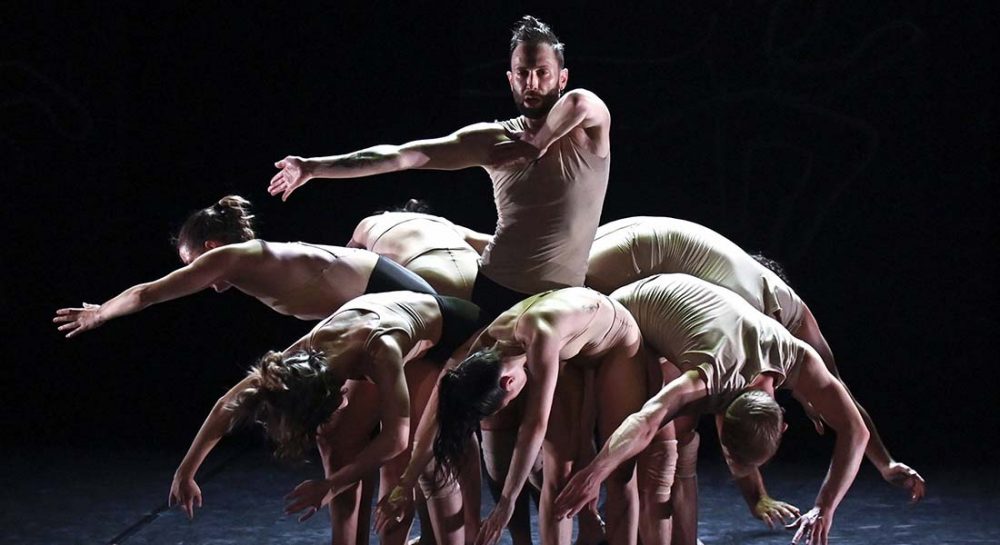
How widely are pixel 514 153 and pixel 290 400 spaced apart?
0.83 metres

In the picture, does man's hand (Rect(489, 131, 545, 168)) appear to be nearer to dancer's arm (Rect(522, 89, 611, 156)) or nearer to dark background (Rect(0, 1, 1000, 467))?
dancer's arm (Rect(522, 89, 611, 156))

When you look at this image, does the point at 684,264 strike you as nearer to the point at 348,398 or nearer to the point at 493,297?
the point at 493,297

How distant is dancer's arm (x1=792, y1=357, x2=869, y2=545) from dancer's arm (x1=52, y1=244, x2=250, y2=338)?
1491mm

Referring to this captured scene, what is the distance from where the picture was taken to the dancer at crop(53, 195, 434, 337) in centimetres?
330

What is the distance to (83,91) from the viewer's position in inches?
226

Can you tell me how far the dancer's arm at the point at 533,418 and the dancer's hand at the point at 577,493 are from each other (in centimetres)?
11

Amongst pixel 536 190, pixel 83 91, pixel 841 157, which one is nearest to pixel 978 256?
pixel 841 157

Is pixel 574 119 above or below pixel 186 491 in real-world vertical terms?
above

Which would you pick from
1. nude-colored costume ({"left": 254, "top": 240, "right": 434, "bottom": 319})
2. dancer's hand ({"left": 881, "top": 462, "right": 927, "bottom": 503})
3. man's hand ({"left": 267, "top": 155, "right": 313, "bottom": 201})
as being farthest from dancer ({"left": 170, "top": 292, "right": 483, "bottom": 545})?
dancer's hand ({"left": 881, "top": 462, "right": 927, "bottom": 503})

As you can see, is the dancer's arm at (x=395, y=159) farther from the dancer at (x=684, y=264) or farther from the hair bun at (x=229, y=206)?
the dancer at (x=684, y=264)

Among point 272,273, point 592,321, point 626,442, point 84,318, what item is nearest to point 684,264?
point 592,321

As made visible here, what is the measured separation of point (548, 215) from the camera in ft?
11.1

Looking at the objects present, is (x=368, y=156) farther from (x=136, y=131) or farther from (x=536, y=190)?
(x=136, y=131)

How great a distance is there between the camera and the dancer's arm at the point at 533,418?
3043 millimetres
